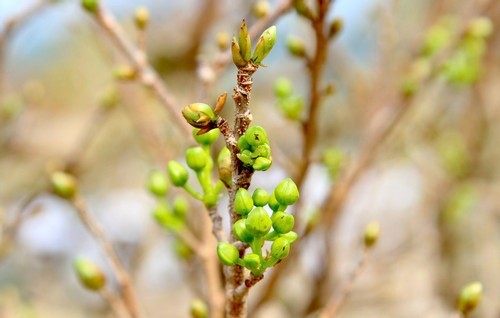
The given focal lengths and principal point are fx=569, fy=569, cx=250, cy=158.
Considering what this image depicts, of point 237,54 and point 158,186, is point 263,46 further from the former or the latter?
point 158,186

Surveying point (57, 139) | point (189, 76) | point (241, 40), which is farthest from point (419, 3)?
point (241, 40)

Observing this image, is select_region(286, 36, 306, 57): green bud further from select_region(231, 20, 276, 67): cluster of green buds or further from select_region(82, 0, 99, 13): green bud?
select_region(231, 20, 276, 67): cluster of green buds

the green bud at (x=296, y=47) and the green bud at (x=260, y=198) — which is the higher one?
the green bud at (x=296, y=47)

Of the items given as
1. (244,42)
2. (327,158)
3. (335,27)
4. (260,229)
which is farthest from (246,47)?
(327,158)

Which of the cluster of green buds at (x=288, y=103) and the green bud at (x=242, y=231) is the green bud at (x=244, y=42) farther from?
the cluster of green buds at (x=288, y=103)

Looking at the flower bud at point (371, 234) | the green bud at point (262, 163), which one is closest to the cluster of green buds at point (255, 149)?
the green bud at point (262, 163)

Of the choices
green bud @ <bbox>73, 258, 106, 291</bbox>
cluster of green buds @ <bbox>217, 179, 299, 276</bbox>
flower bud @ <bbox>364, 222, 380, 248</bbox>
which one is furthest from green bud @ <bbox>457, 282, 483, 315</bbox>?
green bud @ <bbox>73, 258, 106, 291</bbox>
